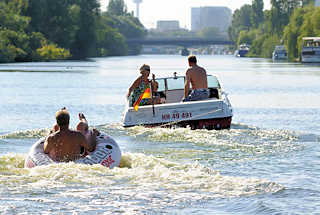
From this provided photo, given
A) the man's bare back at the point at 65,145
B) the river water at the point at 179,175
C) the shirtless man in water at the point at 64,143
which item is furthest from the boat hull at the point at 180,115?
the man's bare back at the point at 65,145

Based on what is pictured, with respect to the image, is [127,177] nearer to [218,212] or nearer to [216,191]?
[216,191]

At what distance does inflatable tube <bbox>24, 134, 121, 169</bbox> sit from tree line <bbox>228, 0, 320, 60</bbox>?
312ft

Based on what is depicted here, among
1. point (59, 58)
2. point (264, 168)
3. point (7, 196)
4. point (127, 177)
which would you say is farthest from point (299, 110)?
point (59, 58)

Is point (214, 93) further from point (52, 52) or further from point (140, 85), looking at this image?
point (52, 52)

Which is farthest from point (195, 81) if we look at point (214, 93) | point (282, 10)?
point (282, 10)

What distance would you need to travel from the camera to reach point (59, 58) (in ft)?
365

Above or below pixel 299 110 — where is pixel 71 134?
above

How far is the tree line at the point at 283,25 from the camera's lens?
107 meters

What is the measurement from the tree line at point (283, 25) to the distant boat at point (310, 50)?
2.83 m

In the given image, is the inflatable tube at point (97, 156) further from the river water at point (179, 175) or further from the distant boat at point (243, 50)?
the distant boat at point (243, 50)

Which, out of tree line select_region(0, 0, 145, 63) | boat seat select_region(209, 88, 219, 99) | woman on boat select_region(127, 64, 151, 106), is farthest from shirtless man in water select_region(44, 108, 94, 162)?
tree line select_region(0, 0, 145, 63)

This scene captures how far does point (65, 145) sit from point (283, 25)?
12774cm

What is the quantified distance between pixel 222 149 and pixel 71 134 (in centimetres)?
474

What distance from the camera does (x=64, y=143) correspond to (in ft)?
39.9
